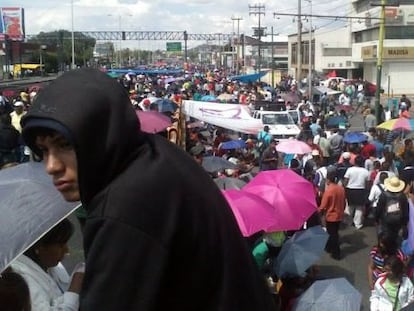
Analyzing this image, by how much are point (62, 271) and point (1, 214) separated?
1.11 m

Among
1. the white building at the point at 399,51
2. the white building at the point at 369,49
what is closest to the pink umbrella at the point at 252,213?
the white building at the point at 369,49

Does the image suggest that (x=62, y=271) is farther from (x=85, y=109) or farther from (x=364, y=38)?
(x=364, y=38)

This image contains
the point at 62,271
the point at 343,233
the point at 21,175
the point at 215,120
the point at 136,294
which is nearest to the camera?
the point at 136,294

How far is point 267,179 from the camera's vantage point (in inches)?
329

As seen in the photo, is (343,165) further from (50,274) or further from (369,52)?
(369,52)

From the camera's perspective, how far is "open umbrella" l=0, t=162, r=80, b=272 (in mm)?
2704

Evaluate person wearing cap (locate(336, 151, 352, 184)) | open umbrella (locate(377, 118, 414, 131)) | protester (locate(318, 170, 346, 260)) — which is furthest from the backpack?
open umbrella (locate(377, 118, 414, 131))

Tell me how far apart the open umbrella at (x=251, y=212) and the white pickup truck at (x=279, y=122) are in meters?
14.6

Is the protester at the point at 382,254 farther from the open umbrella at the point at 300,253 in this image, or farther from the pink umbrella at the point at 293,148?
the pink umbrella at the point at 293,148

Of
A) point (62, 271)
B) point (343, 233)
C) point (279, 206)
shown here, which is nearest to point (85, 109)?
point (62, 271)

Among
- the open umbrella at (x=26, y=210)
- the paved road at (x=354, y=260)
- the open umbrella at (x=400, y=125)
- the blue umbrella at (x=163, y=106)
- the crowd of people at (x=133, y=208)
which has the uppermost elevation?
the crowd of people at (x=133, y=208)

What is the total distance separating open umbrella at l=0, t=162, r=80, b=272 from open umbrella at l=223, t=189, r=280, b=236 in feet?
11.9

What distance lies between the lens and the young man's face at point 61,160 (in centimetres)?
149

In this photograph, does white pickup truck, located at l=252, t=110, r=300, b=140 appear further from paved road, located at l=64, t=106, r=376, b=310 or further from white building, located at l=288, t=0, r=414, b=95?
white building, located at l=288, t=0, r=414, b=95
